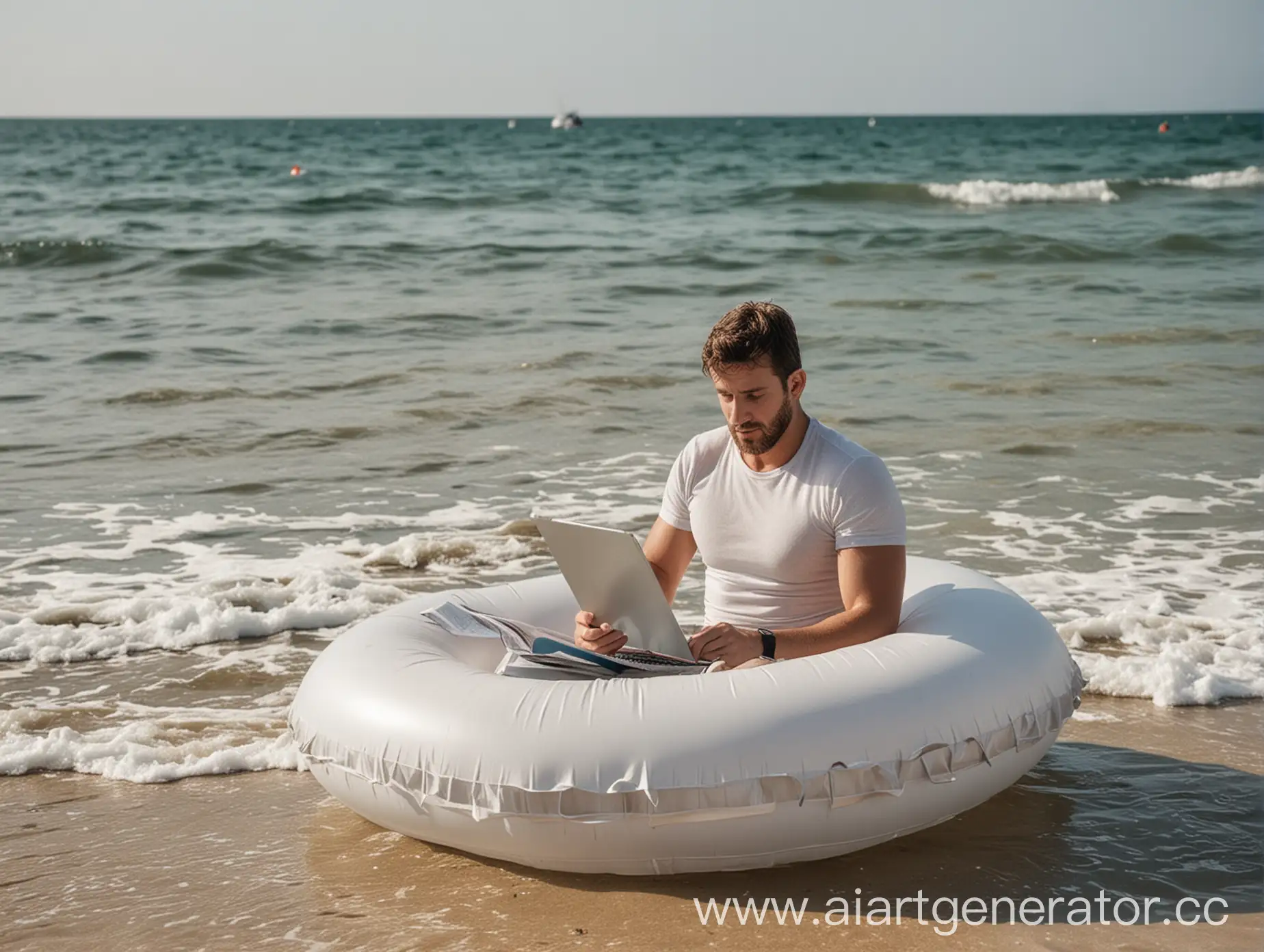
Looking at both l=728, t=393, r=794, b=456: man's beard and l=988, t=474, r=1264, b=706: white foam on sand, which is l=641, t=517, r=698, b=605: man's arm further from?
l=988, t=474, r=1264, b=706: white foam on sand

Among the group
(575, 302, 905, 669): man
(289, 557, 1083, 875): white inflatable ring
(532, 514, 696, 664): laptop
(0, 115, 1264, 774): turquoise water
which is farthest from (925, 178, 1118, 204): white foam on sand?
(289, 557, 1083, 875): white inflatable ring

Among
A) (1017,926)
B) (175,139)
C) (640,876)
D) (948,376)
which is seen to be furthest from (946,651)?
(175,139)

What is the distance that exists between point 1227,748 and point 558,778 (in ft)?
7.93

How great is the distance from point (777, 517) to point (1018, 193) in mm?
25460

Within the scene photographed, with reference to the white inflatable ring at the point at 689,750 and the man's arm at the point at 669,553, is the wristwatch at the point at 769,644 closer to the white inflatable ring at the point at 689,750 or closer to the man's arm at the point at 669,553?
the white inflatable ring at the point at 689,750

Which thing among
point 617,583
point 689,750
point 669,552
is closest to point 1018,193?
point 669,552

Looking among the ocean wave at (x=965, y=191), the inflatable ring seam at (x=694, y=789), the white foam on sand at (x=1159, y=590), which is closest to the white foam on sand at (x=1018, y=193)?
the ocean wave at (x=965, y=191)

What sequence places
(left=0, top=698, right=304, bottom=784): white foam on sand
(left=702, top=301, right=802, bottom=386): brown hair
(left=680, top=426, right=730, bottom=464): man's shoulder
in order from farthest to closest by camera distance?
(left=0, top=698, right=304, bottom=784): white foam on sand
(left=680, top=426, right=730, bottom=464): man's shoulder
(left=702, top=301, right=802, bottom=386): brown hair

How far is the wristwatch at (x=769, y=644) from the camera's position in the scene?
3.63 m

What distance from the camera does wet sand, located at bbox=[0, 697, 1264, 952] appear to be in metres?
3.22

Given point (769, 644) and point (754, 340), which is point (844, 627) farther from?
point (754, 340)

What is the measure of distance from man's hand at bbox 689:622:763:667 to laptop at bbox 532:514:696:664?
A: 0.05 metres

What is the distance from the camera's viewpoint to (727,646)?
11.8 feet

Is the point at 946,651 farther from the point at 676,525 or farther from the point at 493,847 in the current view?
the point at 493,847
